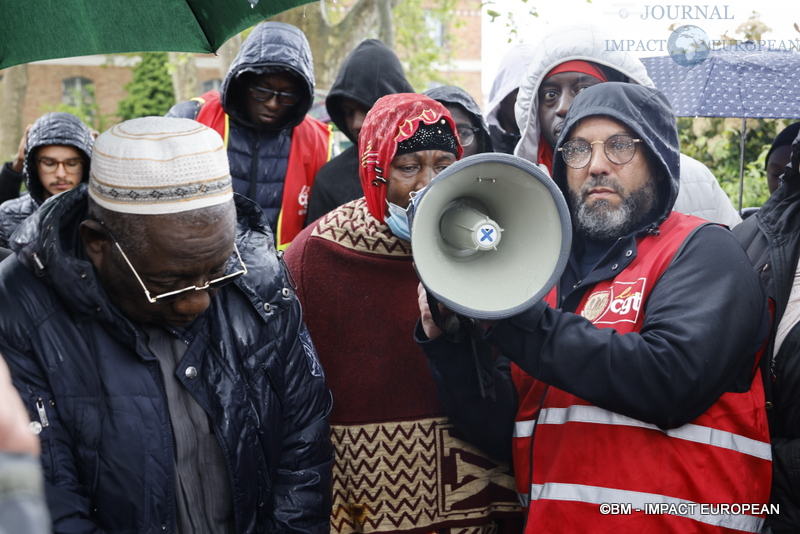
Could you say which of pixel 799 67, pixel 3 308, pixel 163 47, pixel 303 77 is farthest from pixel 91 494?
pixel 799 67

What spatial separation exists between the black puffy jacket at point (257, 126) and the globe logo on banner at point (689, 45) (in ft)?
6.52

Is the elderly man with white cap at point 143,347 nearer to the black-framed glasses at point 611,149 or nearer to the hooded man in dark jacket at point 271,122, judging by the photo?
the black-framed glasses at point 611,149

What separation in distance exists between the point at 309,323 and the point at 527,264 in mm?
1095

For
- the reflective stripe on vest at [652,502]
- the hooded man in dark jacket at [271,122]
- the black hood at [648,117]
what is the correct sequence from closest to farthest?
1. the reflective stripe on vest at [652,502]
2. the black hood at [648,117]
3. the hooded man in dark jacket at [271,122]

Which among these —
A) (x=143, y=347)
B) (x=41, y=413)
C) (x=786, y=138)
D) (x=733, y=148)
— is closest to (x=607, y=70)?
(x=786, y=138)

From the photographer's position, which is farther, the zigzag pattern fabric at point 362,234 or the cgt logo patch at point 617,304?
the zigzag pattern fabric at point 362,234

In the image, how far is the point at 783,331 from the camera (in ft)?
8.60

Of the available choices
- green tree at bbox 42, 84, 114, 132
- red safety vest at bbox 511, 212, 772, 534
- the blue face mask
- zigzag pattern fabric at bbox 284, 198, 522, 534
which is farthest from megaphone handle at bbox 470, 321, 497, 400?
green tree at bbox 42, 84, 114, 132

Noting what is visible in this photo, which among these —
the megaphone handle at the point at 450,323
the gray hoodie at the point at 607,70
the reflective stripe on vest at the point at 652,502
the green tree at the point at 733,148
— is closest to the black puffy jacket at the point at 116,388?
the megaphone handle at the point at 450,323

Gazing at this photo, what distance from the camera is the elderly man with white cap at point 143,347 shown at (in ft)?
6.48

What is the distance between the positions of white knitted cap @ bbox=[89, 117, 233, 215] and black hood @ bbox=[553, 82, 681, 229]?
137 cm

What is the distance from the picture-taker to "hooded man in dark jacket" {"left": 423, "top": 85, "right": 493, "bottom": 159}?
13.3 ft

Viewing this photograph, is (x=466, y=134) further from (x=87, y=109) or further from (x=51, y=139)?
(x=87, y=109)

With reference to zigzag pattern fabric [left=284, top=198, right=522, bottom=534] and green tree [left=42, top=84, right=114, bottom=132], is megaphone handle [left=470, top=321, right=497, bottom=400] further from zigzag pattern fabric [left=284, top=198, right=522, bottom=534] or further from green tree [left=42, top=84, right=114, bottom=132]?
green tree [left=42, top=84, right=114, bottom=132]
